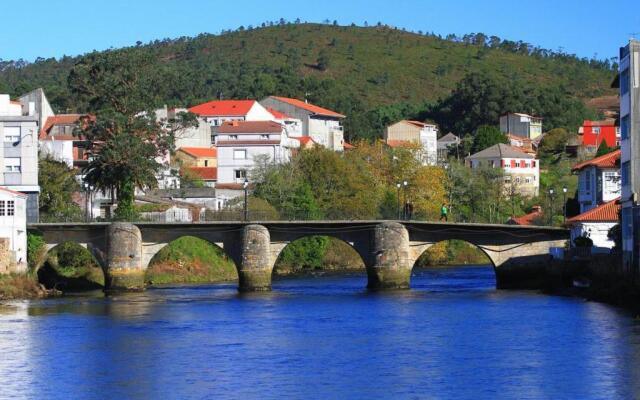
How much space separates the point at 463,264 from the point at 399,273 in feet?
133

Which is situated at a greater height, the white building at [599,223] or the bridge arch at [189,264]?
the white building at [599,223]

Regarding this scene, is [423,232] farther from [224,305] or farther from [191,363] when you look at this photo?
[191,363]

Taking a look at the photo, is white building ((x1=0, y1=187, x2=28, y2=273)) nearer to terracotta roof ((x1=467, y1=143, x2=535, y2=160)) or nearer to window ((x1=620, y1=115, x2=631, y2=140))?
window ((x1=620, y1=115, x2=631, y2=140))

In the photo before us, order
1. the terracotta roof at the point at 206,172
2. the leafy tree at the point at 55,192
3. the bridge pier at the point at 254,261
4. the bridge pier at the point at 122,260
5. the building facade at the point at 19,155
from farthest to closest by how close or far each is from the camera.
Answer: the terracotta roof at the point at 206,172 < the leafy tree at the point at 55,192 < the building facade at the point at 19,155 < the bridge pier at the point at 254,261 < the bridge pier at the point at 122,260

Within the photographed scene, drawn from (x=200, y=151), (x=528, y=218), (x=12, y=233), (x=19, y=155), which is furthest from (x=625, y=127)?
(x=200, y=151)

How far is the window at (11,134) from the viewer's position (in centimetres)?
9994

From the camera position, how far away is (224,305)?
79.2 metres

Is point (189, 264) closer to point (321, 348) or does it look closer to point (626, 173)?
Result: point (626, 173)

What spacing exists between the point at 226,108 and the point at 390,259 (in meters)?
90.9

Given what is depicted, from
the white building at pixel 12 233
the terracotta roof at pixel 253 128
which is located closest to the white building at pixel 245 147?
the terracotta roof at pixel 253 128

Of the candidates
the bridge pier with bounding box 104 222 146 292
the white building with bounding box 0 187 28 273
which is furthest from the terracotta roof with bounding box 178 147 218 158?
the white building with bounding box 0 187 28 273

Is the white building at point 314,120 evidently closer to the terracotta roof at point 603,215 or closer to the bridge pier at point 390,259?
the bridge pier at point 390,259

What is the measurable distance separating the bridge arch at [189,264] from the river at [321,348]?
19.3 m

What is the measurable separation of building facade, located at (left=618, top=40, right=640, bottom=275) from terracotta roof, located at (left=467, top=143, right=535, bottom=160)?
310 feet
